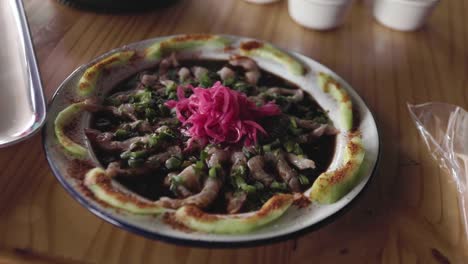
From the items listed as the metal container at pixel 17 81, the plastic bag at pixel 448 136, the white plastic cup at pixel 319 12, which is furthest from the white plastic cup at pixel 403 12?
the metal container at pixel 17 81

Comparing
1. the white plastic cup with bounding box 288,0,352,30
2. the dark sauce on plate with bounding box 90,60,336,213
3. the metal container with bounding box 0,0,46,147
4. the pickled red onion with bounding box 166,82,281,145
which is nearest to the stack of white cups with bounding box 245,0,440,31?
the white plastic cup with bounding box 288,0,352,30

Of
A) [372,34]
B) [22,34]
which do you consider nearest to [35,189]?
[22,34]

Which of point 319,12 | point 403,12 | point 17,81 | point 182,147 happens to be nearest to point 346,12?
point 319,12

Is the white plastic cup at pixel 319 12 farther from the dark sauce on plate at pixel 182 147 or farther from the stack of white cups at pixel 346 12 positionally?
the dark sauce on plate at pixel 182 147

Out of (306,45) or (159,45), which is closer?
(159,45)

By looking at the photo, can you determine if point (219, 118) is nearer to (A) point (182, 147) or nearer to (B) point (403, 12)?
(A) point (182, 147)

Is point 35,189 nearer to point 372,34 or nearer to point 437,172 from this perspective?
point 437,172
